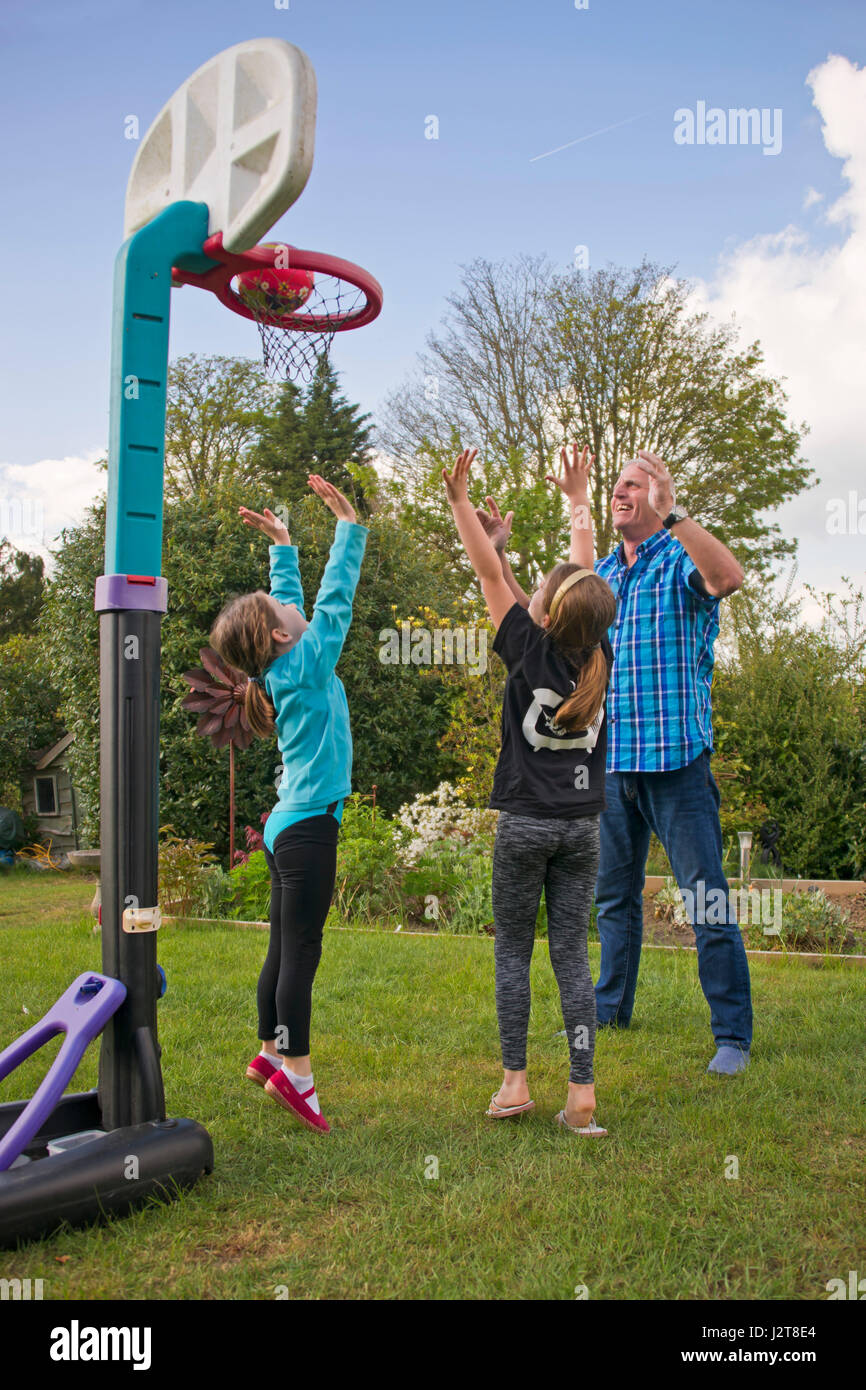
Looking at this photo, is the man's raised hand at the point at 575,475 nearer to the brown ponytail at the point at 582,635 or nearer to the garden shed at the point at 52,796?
the brown ponytail at the point at 582,635

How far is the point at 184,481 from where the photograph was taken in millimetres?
23031

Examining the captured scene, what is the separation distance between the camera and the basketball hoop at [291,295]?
2852 mm

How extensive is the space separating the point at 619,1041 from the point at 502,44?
10.2 metres

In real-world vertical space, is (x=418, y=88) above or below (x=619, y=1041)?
above

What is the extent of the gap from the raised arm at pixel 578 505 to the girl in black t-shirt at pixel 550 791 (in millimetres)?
163

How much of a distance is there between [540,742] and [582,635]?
35 cm

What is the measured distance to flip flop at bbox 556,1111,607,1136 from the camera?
268cm

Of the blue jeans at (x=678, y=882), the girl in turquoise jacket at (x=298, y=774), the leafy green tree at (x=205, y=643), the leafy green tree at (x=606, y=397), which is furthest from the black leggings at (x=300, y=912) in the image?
the leafy green tree at (x=606, y=397)

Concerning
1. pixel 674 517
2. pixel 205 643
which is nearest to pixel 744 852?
pixel 674 517

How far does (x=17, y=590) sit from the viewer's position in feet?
86.7

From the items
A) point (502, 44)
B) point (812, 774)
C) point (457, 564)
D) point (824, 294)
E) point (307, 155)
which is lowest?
point (812, 774)

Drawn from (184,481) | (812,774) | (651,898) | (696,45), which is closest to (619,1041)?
(651,898)

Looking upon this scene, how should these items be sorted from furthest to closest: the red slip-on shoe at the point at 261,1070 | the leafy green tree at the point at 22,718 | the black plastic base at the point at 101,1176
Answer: the leafy green tree at the point at 22,718, the red slip-on shoe at the point at 261,1070, the black plastic base at the point at 101,1176
